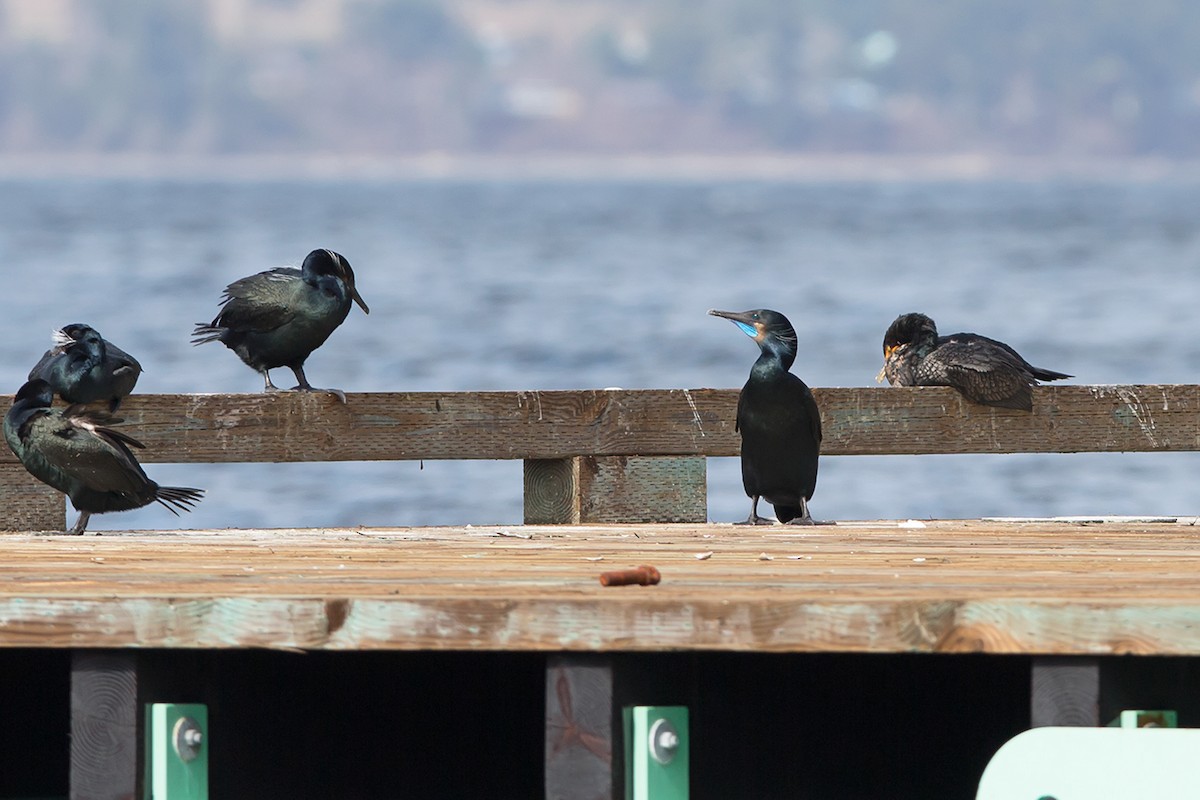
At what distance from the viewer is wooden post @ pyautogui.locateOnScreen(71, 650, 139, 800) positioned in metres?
4.93

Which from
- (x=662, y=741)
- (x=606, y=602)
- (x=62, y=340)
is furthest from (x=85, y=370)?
(x=606, y=602)

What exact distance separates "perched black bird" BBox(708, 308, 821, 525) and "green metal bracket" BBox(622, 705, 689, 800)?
3.17 meters

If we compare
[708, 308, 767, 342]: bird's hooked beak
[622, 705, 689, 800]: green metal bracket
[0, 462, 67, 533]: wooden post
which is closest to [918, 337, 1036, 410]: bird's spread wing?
[708, 308, 767, 342]: bird's hooked beak

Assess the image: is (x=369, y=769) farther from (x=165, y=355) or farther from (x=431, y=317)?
(x=431, y=317)

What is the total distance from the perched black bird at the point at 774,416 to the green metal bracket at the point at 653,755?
10.4 ft

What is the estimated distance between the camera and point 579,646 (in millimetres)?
4715

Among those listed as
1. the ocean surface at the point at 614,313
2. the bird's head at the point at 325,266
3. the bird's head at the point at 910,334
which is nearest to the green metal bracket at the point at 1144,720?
the bird's head at the point at 325,266

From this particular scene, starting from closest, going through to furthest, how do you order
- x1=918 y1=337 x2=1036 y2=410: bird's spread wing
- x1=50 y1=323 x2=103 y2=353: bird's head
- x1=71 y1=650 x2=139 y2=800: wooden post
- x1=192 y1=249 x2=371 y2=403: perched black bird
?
x1=71 y1=650 x2=139 y2=800: wooden post < x1=50 y1=323 x2=103 y2=353: bird's head < x1=918 y1=337 x2=1036 y2=410: bird's spread wing < x1=192 y1=249 x2=371 y2=403: perched black bird

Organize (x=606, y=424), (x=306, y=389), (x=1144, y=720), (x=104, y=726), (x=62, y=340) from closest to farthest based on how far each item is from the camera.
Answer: (x=1144, y=720) → (x=104, y=726) → (x=62, y=340) → (x=606, y=424) → (x=306, y=389)

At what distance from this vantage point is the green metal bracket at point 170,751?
16.5 ft

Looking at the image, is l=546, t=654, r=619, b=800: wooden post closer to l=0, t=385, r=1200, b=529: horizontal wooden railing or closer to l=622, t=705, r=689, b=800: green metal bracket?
l=622, t=705, r=689, b=800: green metal bracket

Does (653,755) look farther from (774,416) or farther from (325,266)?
(325,266)

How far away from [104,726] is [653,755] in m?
1.22

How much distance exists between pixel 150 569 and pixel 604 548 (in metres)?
1.38
